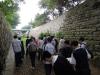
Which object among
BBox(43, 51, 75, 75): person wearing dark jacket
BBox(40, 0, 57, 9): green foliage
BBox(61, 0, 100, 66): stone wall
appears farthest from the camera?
BBox(40, 0, 57, 9): green foliage

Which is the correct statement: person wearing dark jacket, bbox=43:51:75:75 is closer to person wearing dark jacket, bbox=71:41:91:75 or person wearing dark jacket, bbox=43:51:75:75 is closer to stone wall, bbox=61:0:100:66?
person wearing dark jacket, bbox=71:41:91:75

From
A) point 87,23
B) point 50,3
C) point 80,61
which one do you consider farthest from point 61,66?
point 50,3

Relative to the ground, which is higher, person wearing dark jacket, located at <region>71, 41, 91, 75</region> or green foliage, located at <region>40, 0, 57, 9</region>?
green foliage, located at <region>40, 0, 57, 9</region>

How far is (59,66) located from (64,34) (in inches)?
621

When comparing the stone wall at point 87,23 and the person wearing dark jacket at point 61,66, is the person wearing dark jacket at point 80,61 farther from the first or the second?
the stone wall at point 87,23

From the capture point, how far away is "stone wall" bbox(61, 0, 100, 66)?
15146mm

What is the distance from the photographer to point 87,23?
16578 mm

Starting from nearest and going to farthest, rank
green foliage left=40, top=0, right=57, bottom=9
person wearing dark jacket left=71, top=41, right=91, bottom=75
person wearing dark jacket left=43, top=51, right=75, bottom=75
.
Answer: person wearing dark jacket left=43, top=51, right=75, bottom=75 < person wearing dark jacket left=71, top=41, right=91, bottom=75 < green foliage left=40, top=0, right=57, bottom=9

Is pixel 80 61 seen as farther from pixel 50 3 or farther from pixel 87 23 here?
pixel 50 3

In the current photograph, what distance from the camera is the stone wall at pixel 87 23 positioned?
49.7 ft

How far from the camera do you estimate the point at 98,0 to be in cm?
1556

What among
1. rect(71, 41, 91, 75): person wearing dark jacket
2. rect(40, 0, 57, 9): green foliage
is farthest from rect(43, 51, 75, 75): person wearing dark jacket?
rect(40, 0, 57, 9): green foliage

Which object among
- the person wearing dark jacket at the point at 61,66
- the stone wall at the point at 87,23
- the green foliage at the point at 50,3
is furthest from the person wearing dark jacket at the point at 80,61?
the green foliage at the point at 50,3

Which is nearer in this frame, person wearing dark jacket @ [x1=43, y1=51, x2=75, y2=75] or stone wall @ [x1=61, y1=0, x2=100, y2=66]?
person wearing dark jacket @ [x1=43, y1=51, x2=75, y2=75]
